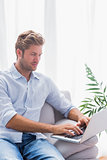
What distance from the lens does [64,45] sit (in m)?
2.97

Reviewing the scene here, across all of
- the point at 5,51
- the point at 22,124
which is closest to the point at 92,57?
the point at 5,51

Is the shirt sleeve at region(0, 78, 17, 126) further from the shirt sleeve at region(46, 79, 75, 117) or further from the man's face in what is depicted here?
the shirt sleeve at region(46, 79, 75, 117)

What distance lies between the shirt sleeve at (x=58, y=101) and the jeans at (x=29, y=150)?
0.33 m

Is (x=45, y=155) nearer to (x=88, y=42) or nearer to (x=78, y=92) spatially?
(x=78, y=92)

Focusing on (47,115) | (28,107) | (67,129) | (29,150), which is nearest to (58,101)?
(47,115)

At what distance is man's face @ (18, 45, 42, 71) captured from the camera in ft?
6.63

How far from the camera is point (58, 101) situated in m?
2.19

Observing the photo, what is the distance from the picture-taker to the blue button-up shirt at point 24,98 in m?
1.87

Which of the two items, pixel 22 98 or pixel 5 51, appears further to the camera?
pixel 5 51

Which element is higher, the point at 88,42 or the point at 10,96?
the point at 88,42

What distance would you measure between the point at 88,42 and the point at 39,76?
1.08 m

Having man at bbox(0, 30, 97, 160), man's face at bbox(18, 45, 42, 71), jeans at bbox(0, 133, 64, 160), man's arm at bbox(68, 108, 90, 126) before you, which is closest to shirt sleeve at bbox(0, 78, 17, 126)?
man at bbox(0, 30, 97, 160)

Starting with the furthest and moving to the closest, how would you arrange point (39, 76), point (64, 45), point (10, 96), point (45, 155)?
point (64, 45), point (39, 76), point (10, 96), point (45, 155)

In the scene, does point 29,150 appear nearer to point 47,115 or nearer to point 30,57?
point 47,115
